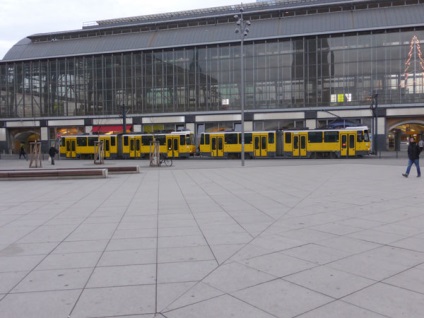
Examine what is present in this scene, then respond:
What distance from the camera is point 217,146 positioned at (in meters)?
44.1

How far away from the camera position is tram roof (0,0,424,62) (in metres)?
54.9

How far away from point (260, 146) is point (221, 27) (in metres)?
27.1

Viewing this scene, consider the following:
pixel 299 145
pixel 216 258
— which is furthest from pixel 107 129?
pixel 216 258

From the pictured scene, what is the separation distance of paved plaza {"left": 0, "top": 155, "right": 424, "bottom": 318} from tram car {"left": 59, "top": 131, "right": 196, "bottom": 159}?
32963 mm

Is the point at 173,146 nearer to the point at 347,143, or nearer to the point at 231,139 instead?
the point at 231,139

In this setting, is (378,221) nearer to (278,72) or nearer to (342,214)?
(342,214)

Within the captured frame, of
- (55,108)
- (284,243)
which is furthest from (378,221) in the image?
(55,108)

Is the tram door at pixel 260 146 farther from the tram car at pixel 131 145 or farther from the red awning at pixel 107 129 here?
the red awning at pixel 107 129

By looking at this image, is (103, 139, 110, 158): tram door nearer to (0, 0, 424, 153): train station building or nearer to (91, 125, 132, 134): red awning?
(0, 0, 424, 153): train station building

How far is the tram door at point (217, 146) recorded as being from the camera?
4394 cm

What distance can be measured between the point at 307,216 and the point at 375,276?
13.2ft

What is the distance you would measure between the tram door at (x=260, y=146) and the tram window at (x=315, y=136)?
464 centimetres

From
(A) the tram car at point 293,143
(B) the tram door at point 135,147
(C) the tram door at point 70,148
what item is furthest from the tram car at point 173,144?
(C) the tram door at point 70,148

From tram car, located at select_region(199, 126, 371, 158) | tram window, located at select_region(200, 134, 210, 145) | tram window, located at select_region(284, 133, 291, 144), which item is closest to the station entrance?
tram car, located at select_region(199, 126, 371, 158)
